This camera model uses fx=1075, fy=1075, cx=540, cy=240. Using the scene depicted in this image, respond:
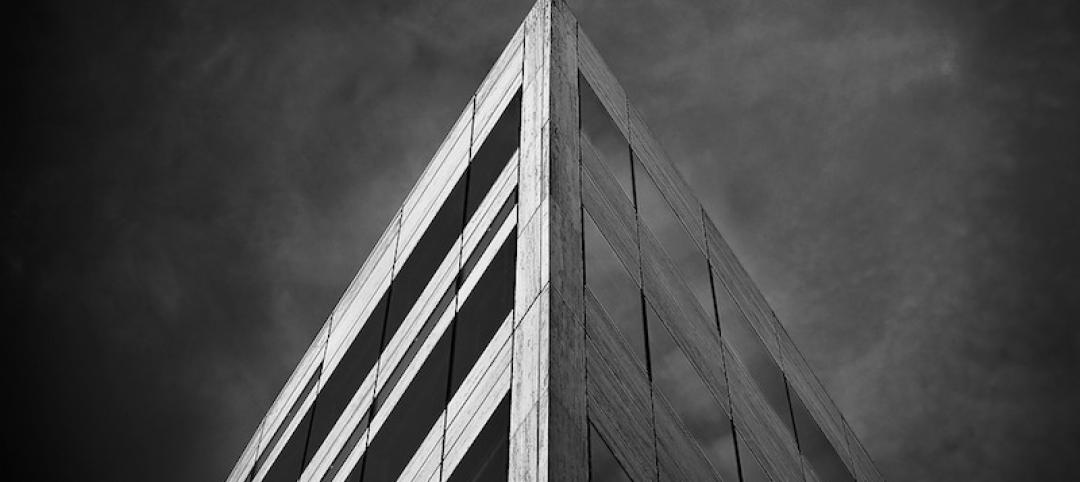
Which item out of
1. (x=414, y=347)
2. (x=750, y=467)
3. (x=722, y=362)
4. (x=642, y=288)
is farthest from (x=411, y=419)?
(x=722, y=362)

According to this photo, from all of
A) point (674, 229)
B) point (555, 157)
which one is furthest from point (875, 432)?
point (555, 157)

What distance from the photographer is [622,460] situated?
60.4 feet

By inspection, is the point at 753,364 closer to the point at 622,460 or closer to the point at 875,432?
the point at 622,460

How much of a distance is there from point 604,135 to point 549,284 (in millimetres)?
8303

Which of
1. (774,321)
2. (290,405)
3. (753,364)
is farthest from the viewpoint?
(290,405)

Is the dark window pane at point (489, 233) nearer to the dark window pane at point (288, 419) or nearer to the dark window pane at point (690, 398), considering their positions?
the dark window pane at point (690, 398)

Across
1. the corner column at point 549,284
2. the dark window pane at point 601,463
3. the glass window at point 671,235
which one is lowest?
the dark window pane at point 601,463

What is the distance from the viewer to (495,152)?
26.1m

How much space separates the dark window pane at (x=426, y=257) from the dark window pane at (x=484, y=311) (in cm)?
405

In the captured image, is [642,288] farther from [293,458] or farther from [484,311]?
[293,458]

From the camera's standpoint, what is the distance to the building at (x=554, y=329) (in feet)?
61.2

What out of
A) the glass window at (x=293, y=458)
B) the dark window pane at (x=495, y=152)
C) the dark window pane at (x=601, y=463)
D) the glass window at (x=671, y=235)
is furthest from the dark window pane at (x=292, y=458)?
the dark window pane at (x=601, y=463)

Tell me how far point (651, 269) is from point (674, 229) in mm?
4138

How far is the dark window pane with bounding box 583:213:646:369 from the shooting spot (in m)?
21.1
